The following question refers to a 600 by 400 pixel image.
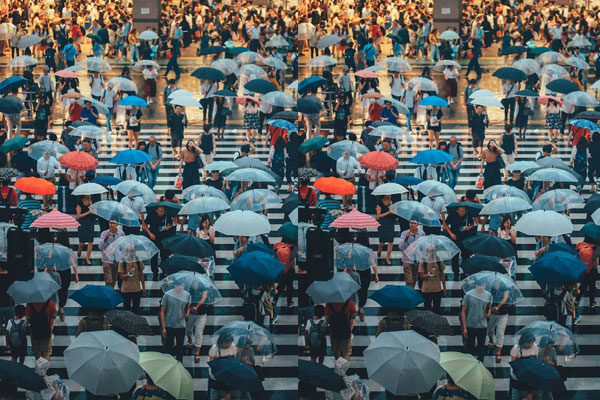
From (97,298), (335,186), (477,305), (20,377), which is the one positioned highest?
(335,186)

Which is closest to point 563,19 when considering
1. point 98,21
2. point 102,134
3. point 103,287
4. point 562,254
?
point 98,21

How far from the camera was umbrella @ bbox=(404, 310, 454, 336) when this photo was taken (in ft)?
50.4

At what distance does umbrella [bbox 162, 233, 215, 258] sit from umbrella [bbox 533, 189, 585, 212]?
6.04 m

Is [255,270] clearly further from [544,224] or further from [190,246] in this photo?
[544,224]

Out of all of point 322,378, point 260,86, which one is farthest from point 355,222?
point 260,86

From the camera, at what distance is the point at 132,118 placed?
27062 millimetres

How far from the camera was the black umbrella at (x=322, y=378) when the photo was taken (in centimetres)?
1321

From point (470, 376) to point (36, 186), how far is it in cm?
959

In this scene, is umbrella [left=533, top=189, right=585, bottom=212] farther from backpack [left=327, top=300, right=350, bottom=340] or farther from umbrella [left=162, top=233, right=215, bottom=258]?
umbrella [left=162, top=233, right=215, bottom=258]

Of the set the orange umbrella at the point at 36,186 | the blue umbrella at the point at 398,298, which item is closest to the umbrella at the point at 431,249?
the blue umbrella at the point at 398,298

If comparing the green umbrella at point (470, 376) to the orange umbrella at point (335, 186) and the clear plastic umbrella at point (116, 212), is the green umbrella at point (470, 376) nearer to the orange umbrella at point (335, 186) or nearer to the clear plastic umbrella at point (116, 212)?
the orange umbrella at point (335, 186)

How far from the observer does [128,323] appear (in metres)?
15.4

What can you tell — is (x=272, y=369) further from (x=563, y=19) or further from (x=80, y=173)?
(x=563, y=19)

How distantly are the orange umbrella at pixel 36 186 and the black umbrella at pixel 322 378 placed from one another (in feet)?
27.4
